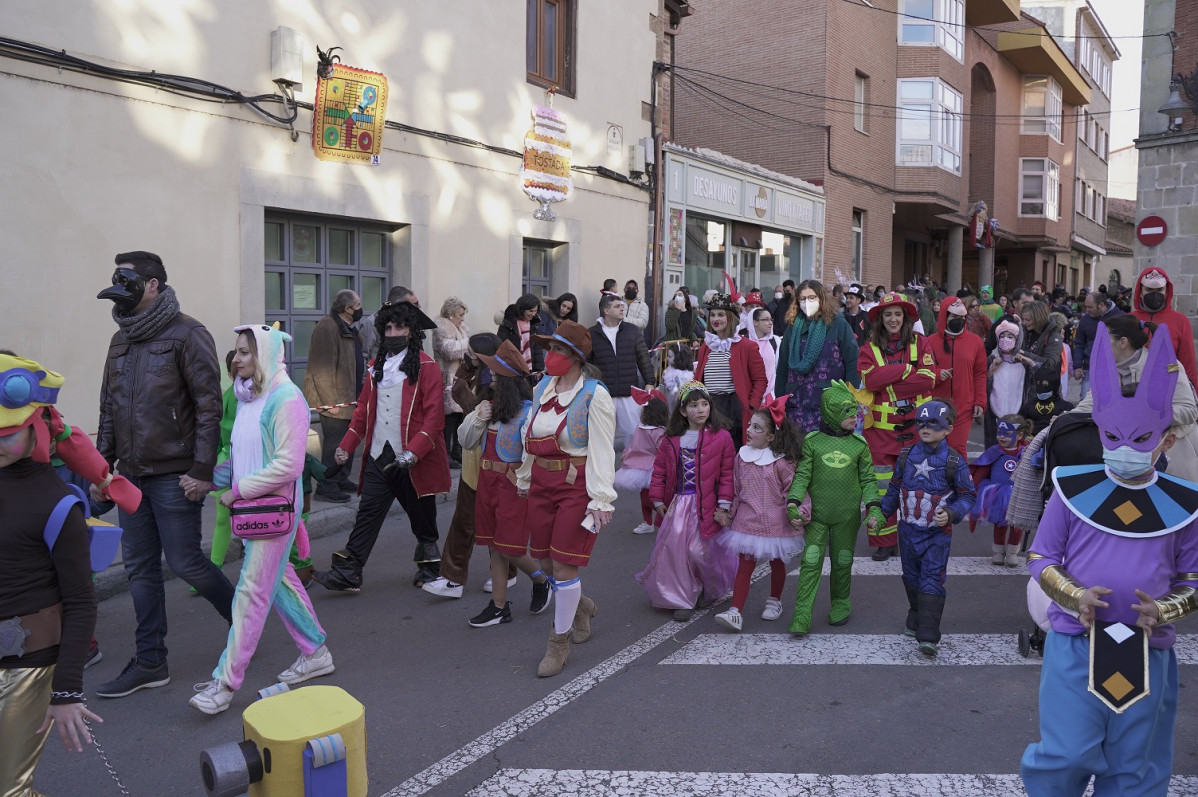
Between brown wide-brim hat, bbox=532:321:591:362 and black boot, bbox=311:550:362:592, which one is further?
black boot, bbox=311:550:362:592

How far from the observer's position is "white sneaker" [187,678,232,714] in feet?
14.7

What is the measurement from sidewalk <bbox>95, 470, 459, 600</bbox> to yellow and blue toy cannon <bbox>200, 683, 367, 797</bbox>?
12.6 feet

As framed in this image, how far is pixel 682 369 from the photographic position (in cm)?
1050

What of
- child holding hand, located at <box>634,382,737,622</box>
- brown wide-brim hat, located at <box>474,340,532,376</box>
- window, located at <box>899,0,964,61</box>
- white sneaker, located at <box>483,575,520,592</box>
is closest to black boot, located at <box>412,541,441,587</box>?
white sneaker, located at <box>483,575,520,592</box>

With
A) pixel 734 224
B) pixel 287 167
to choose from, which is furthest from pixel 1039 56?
pixel 287 167

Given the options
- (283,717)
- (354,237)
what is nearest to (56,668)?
(283,717)

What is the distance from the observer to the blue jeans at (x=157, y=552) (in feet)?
15.9

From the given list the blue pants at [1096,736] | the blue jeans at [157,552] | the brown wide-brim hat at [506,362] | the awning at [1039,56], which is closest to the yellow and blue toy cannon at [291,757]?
the blue pants at [1096,736]

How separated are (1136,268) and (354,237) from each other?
1530cm

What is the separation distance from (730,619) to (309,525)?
3.89 meters

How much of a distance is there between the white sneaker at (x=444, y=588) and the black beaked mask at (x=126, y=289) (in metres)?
2.69

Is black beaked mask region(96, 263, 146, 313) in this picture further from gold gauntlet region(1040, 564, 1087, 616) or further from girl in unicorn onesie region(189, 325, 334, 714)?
gold gauntlet region(1040, 564, 1087, 616)

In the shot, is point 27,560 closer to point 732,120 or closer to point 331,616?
point 331,616

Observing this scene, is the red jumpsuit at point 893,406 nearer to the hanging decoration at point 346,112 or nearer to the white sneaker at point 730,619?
the white sneaker at point 730,619
